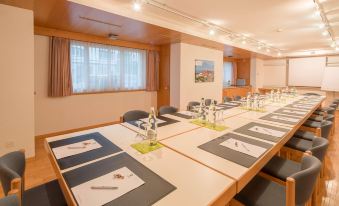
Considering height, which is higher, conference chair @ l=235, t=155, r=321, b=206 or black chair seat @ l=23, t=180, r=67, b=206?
conference chair @ l=235, t=155, r=321, b=206

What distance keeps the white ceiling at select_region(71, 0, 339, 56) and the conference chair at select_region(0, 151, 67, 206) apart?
7.42 ft

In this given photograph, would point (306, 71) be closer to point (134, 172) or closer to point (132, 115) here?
point (132, 115)

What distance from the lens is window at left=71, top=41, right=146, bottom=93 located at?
4.39m

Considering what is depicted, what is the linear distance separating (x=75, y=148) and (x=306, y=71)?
379 inches

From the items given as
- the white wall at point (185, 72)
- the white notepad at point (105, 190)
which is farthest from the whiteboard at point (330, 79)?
the white notepad at point (105, 190)

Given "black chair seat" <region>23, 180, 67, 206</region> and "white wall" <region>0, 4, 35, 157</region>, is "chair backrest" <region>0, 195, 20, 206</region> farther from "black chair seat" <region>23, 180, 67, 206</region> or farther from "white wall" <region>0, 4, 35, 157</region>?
"white wall" <region>0, 4, 35, 157</region>

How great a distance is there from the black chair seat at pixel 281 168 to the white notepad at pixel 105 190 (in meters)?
1.24

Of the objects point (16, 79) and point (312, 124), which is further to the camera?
point (312, 124)

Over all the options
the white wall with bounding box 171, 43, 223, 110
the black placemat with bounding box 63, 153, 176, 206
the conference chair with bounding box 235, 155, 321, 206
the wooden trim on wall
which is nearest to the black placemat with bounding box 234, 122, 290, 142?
the conference chair with bounding box 235, 155, 321, 206

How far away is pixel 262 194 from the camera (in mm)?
1338

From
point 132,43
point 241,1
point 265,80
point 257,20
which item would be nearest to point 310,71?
point 265,80

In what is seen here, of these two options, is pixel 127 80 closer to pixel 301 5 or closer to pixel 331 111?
pixel 301 5

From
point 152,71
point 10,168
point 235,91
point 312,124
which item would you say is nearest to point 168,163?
point 10,168

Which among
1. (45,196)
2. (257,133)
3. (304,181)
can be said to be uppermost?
(257,133)
